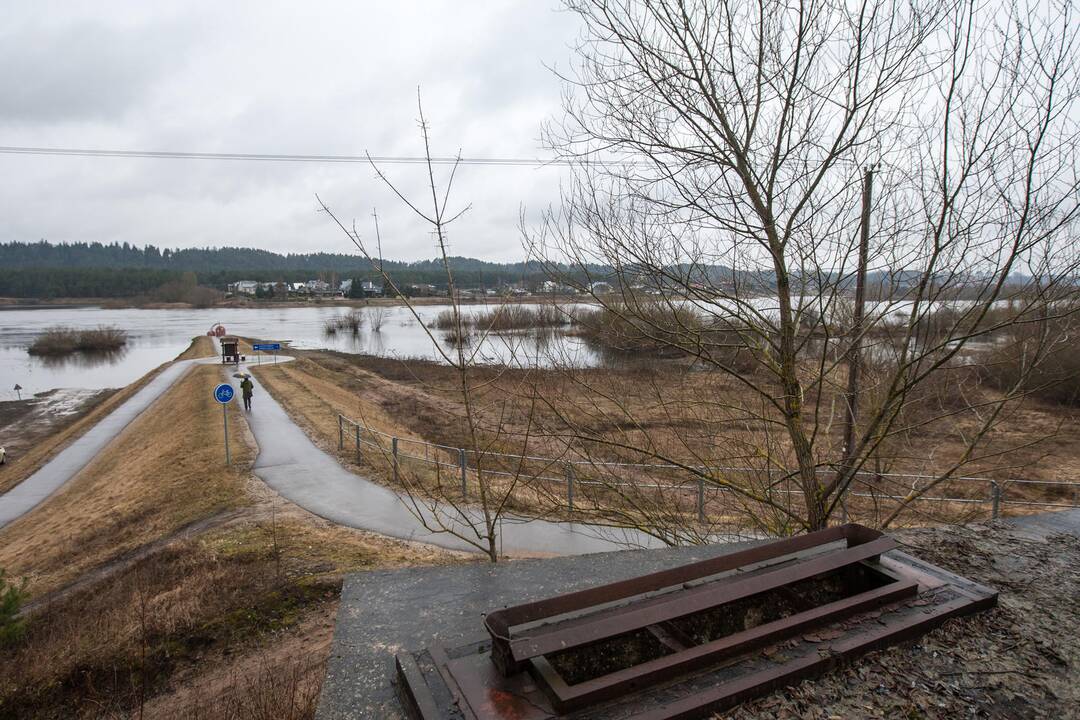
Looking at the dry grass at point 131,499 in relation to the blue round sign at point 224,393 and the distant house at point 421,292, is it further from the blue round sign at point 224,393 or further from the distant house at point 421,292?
the distant house at point 421,292

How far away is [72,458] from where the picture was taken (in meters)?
23.0

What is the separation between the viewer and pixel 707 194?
476cm

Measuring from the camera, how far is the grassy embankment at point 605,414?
19.6 feet

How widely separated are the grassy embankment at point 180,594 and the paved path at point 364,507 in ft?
1.44

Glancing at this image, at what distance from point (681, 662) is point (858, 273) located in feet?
12.6

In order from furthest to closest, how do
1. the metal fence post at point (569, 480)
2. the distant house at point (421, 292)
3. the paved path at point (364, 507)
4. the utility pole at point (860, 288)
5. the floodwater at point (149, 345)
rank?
the floodwater at point (149, 345) → the distant house at point (421, 292) → the paved path at point (364, 507) → the metal fence post at point (569, 480) → the utility pole at point (860, 288)

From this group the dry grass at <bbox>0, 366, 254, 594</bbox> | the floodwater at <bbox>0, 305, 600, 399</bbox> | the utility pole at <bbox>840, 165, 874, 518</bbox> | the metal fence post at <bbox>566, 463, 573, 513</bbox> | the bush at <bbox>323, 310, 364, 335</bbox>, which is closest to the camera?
the utility pole at <bbox>840, 165, 874, 518</bbox>

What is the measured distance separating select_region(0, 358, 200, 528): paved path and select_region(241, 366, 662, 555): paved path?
723 centimetres

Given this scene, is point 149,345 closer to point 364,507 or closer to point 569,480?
point 364,507

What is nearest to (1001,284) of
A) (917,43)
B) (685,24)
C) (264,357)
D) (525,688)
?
(917,43)

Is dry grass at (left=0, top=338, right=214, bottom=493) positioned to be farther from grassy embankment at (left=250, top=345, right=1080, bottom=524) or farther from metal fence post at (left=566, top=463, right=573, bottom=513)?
metal fence post at (left=566, top=463, right=573, bottom=513)

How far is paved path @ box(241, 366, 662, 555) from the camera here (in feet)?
31.8

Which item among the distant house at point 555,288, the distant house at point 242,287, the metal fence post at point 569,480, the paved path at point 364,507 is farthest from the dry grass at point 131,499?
the distant house at point 242,287

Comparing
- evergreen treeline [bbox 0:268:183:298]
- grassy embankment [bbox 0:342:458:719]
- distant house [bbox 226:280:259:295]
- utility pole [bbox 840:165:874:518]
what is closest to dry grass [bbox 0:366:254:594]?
grassy embankment [bbox 0:342:458:719]
